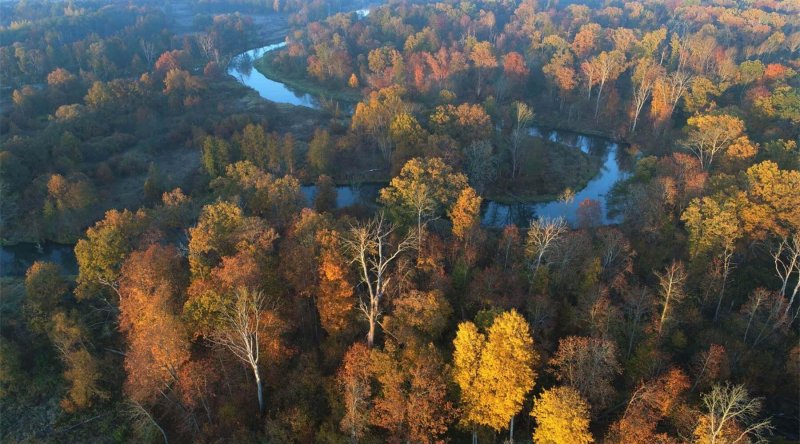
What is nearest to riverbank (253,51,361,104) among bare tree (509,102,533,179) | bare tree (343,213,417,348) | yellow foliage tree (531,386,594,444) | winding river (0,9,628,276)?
winding river (0,9,628,276)

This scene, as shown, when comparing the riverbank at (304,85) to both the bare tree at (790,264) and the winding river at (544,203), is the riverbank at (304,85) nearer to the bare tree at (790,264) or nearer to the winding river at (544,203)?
the winding river at (544,203)

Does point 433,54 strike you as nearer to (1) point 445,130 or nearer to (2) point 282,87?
(2) point 282,87

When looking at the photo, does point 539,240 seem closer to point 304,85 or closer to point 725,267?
point 725,267

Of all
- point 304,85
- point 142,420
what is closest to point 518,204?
point 142,420

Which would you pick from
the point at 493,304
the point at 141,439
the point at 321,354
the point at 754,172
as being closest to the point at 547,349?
the point at 493,304

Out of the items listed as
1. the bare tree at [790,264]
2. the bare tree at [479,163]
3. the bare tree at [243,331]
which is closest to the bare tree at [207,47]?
Answer: the bare tree at [479,163]

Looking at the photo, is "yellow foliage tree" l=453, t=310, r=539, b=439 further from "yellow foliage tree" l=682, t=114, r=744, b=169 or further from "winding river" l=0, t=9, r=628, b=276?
"yellow foliage tree" l=682, t=114, r=744, b=169

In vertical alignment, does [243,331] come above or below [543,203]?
above
